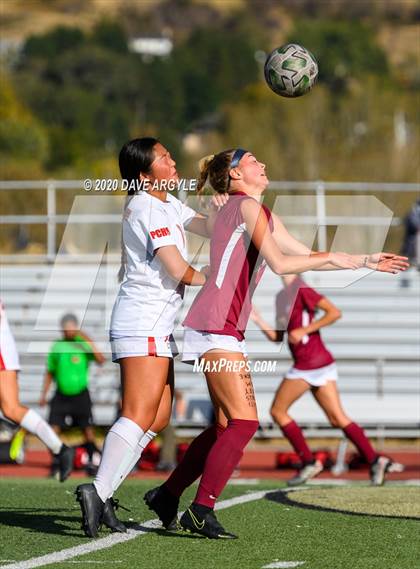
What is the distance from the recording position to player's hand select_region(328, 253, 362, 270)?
684cm

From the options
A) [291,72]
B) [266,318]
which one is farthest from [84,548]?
[266,318]

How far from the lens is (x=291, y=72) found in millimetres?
8367

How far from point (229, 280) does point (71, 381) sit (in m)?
8.65

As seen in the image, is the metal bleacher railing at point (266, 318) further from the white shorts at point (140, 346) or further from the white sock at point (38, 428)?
the white shorts at point (140, 346)

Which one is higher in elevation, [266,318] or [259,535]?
[266,318]

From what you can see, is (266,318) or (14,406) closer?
(14,406)

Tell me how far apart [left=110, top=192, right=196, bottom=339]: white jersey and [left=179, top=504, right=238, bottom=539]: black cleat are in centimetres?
94

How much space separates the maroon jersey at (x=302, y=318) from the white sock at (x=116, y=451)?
440 centimetres

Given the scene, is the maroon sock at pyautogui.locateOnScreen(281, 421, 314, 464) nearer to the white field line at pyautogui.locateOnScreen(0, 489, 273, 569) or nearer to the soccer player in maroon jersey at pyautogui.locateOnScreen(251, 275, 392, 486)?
the soccer player in maroon jersey at pyautogui.locateOnScreen(251, 275, 392, 486)

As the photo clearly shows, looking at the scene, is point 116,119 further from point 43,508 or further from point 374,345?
point 43,508

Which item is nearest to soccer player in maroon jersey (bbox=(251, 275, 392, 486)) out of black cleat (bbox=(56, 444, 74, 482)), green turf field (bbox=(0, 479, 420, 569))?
green turf field (bbox=(0, 479, 420, 569))

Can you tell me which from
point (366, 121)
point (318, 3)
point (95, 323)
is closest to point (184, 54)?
point (318, 3)

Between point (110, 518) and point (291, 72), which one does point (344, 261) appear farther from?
point (291, 72)

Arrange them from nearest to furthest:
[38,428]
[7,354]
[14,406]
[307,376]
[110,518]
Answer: [110,518]
[7,354]
[14,406]
[38,428]
[307,376]
